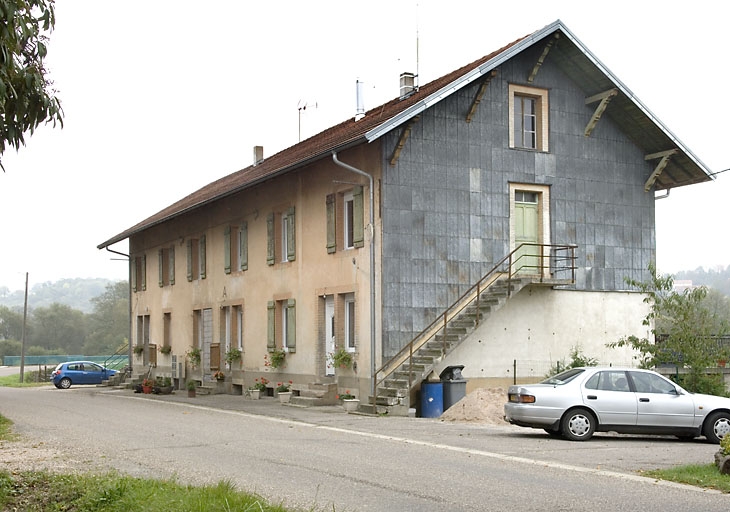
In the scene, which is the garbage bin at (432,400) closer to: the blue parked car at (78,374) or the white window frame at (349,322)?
the white window frame at (349,322)

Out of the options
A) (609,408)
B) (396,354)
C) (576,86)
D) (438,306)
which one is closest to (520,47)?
(576,86)

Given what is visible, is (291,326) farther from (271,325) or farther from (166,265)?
(166,265)

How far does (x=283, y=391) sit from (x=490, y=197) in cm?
817

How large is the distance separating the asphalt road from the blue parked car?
2589 centimetres

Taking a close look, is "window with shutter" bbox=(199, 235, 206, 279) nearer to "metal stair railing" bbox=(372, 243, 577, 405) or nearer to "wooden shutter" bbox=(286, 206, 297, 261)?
"wooden shutter" bbox=(286, 206, 297, 261)

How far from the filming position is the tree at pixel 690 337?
23.7 meters

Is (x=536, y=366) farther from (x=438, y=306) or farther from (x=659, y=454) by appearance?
(x=659, y=454)

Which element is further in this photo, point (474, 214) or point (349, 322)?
point (349, 322)

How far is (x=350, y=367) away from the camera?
999 inches

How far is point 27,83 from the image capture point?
8.10 m

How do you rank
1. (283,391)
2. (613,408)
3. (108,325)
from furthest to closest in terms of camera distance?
(108,325) → (283,391) → (613,408)

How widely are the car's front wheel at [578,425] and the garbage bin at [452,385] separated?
6.28m

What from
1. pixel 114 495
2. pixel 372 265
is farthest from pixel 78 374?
pixel 114 495

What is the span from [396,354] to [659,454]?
32.5 ft
